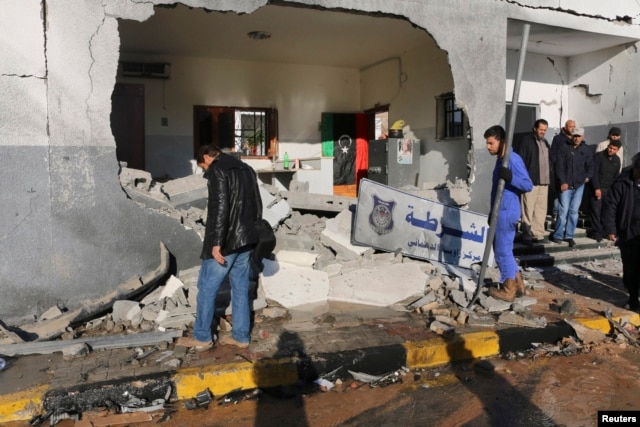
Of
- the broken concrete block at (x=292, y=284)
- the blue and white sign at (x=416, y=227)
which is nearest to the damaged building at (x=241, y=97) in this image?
the blue and white sign at (x=416, y=227)

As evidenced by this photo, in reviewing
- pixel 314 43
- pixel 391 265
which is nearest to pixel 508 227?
pixel 391 265

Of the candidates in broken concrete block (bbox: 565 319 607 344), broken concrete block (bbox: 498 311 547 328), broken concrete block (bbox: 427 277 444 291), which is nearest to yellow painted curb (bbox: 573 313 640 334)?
broken concrete block (bbox: 565 319 607 344)

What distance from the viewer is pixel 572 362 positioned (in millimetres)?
4852

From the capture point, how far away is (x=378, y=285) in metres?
6.39

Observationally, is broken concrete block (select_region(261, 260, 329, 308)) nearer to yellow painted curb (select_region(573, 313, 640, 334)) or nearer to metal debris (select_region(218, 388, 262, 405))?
metal debris (select_region(218, 388, 262, 405))

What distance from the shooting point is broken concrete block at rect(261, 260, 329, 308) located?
20.3ft

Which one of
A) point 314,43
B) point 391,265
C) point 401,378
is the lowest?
point 401,378

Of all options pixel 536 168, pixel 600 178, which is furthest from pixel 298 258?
A: pixel 600 178

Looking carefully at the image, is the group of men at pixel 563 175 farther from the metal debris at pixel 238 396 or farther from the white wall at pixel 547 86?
the metal debris at pixel 238 396

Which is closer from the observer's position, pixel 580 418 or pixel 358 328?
pixel 580 418

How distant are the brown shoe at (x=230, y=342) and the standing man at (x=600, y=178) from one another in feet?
23.1

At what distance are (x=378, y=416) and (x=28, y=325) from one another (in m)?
3.89

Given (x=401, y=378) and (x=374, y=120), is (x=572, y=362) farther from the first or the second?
(x=374, y=120)

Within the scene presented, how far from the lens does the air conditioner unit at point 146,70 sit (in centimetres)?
1093
